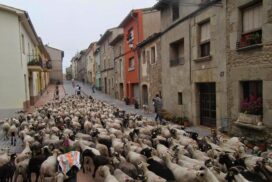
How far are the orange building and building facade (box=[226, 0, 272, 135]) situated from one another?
15.0 m

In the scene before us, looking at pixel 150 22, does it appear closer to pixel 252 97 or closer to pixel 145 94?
pixel 145 94

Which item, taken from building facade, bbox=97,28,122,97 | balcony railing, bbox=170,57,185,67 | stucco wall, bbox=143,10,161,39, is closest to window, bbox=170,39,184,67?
balcony railing, bbox=170,57,185,67

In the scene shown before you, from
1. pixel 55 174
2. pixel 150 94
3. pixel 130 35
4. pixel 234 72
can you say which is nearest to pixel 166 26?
pixel 150 94

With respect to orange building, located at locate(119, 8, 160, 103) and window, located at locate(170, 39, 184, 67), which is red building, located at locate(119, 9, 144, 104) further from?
window, located at locate(170, 39, 184, 67)

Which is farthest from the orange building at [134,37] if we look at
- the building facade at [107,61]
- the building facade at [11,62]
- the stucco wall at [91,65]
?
the stucco wall at [91,65]

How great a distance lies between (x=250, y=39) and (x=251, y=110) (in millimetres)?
2707

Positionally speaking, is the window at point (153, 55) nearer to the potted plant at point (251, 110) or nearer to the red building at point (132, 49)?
the red building at point (132, 49)

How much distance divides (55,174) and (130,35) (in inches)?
965

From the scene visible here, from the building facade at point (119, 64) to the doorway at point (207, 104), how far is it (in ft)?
63.2

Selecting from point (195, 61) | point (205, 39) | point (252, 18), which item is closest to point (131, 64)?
point (195, 61)

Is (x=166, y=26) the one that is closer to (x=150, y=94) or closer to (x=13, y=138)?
(x=150, y=94)

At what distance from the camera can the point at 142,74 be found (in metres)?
26.5

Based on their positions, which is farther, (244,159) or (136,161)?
(136,161)

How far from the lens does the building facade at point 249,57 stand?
10.9 m
